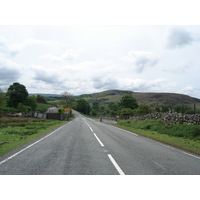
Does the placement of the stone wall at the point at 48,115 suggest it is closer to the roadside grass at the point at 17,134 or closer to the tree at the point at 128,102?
the roadside grass at the point at 17,134

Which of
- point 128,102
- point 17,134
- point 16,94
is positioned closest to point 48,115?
point 17,134

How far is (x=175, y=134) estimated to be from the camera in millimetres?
14219

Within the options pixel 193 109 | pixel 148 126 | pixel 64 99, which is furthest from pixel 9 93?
pixel 193 109

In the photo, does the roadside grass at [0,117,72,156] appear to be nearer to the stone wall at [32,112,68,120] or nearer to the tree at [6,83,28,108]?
the stone wall at [32,112,68,120]

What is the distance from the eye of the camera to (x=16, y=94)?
211 feet

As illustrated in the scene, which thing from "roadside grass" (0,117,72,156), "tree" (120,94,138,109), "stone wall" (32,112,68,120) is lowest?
"roadside grass" (0,117,72,156)

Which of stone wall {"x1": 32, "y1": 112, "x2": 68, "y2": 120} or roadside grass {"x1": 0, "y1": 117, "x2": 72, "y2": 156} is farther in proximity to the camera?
stone wall {"x1": 32, "y1": 112, "x2": 68, "y2": 120}

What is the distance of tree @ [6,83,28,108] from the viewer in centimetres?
6394

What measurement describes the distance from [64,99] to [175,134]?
80.9m

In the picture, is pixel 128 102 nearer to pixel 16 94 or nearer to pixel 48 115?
pixel 48 115

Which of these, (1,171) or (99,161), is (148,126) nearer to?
(99,161)

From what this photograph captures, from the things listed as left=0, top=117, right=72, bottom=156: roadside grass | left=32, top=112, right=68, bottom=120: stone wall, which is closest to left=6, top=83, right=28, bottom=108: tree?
left=32, top=112, right=68, bottom=120: stone wall

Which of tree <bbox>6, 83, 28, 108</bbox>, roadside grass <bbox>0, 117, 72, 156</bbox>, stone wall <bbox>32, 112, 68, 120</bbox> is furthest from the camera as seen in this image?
tree <bbox>6, 83, 28, 108</bbox>
